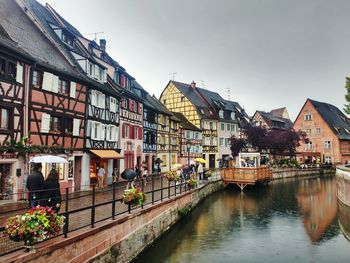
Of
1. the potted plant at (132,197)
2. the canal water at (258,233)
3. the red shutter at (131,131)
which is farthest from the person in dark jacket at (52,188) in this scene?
the red shutter at (131,131)

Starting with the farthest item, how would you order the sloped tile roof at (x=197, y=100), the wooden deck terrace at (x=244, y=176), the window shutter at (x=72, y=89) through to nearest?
the sloped tile roof at (x=197, y=100)
the wooden deck terrace at (x=244, y=176)
the window shutter at (x=72, y=89)

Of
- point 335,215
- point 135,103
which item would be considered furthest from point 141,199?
point 135,103

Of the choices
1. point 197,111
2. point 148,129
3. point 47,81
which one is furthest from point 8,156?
point 197,111

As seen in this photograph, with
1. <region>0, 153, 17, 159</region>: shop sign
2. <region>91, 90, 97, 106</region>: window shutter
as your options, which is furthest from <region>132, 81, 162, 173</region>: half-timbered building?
<region>0, 153, 17, 159</region>: shop sign

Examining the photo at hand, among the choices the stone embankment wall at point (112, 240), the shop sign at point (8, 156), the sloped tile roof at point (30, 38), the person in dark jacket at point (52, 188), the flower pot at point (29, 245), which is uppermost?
the sloped tile roof at point (30, 38)

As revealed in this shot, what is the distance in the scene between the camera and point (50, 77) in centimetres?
2011

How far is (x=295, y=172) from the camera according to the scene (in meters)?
54.3

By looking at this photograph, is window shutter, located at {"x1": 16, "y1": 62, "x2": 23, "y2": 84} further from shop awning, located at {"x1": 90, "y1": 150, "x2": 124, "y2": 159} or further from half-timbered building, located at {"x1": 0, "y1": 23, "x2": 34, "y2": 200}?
shop awning, located at {"x1": 90, "y1": 150, "x2": 124, "y2": 159}

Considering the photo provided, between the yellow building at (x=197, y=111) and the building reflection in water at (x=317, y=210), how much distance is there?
20.0m

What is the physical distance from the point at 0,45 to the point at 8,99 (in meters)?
2.83

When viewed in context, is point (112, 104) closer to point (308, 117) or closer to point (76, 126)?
point (76, 126)

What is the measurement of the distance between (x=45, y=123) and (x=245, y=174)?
23560 mm

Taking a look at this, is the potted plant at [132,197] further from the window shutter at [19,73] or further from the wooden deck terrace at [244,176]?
the wooden deck terrace at [244,176]

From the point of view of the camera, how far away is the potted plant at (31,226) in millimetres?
7098
